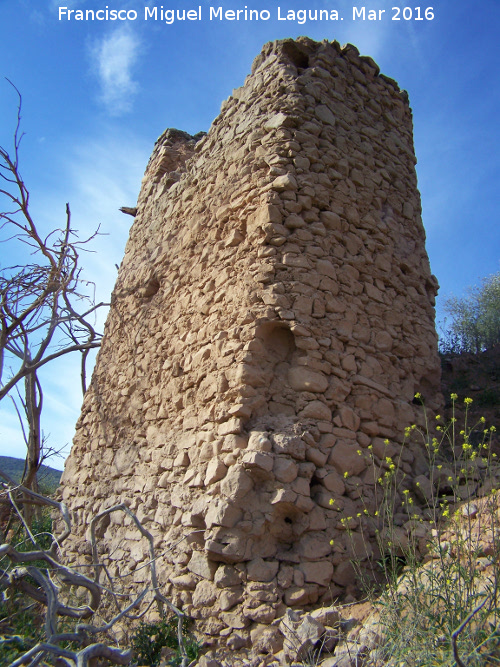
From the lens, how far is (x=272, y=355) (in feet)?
11.7

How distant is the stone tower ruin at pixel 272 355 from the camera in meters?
3.09

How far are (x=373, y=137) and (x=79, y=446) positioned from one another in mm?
4248

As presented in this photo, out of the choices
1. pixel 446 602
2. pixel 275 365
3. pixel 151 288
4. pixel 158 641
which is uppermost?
pixel 151 288

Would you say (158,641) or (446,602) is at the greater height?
(446,602)

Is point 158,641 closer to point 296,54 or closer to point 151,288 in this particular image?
point 151,288

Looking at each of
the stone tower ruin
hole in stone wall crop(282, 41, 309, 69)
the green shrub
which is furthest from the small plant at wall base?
hole in stone wall crop(282, 41, 309, 69)

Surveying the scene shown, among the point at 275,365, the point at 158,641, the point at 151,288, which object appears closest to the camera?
the point at 158,641

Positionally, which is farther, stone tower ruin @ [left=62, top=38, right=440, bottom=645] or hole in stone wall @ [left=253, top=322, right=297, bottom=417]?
hole in stone wall @ [left=253, top=322, right=297, bottom=417]

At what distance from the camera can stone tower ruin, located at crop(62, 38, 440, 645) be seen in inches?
122

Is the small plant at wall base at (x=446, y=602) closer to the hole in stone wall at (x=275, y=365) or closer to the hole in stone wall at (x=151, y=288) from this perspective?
the hole in stone wall at (x=275, y=365)

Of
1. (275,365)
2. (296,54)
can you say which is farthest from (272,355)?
(296,54)

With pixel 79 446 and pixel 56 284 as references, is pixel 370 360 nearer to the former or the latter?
pixel 79 446

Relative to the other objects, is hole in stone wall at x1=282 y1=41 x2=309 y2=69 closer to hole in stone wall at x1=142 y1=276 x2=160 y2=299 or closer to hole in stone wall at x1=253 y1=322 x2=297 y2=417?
hole in stone wall at x1=142 y1=276 x2=160 y2=299

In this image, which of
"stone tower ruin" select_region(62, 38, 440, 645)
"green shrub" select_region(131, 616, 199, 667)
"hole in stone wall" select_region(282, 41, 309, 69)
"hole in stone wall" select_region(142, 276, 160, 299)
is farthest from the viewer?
"hole in stone wall" select_region(142, 276, 160, 299)
